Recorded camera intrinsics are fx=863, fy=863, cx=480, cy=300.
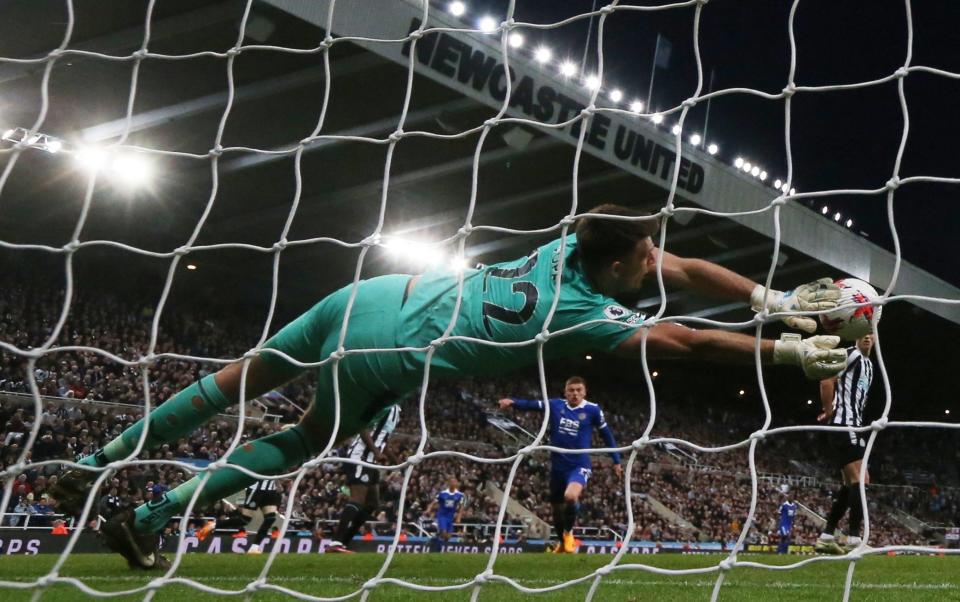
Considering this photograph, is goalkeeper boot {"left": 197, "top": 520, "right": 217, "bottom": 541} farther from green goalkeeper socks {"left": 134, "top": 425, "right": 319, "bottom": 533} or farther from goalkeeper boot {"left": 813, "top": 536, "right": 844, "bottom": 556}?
green goalkeeper socks {"left": 134, "top": 425, "right": 319, "bottom": 533}

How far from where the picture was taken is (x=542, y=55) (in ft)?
53.9

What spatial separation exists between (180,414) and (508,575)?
2310mm

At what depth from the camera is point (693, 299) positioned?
25953 mm

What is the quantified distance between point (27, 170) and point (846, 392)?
17.3m

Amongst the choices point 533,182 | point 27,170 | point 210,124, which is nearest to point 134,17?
point 210,124

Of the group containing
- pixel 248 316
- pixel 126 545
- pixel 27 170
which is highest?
pixel 27 170

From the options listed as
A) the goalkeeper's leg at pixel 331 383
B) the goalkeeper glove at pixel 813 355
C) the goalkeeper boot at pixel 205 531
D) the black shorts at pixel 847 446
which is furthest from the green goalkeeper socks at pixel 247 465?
the goalkeeper boot at pixel 205 531

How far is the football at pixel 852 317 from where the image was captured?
2.94 meters

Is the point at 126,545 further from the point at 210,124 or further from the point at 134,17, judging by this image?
the point at 210,124

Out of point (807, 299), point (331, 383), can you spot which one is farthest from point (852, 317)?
point (331, 383)

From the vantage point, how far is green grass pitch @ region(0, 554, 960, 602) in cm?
379

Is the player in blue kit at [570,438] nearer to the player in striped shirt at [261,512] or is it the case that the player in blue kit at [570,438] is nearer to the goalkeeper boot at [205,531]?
the player in striped shirt at [261,512]

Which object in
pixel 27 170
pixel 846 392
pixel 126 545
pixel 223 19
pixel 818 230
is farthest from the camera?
pixel 818 230

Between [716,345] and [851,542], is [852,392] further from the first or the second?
[716,345]
